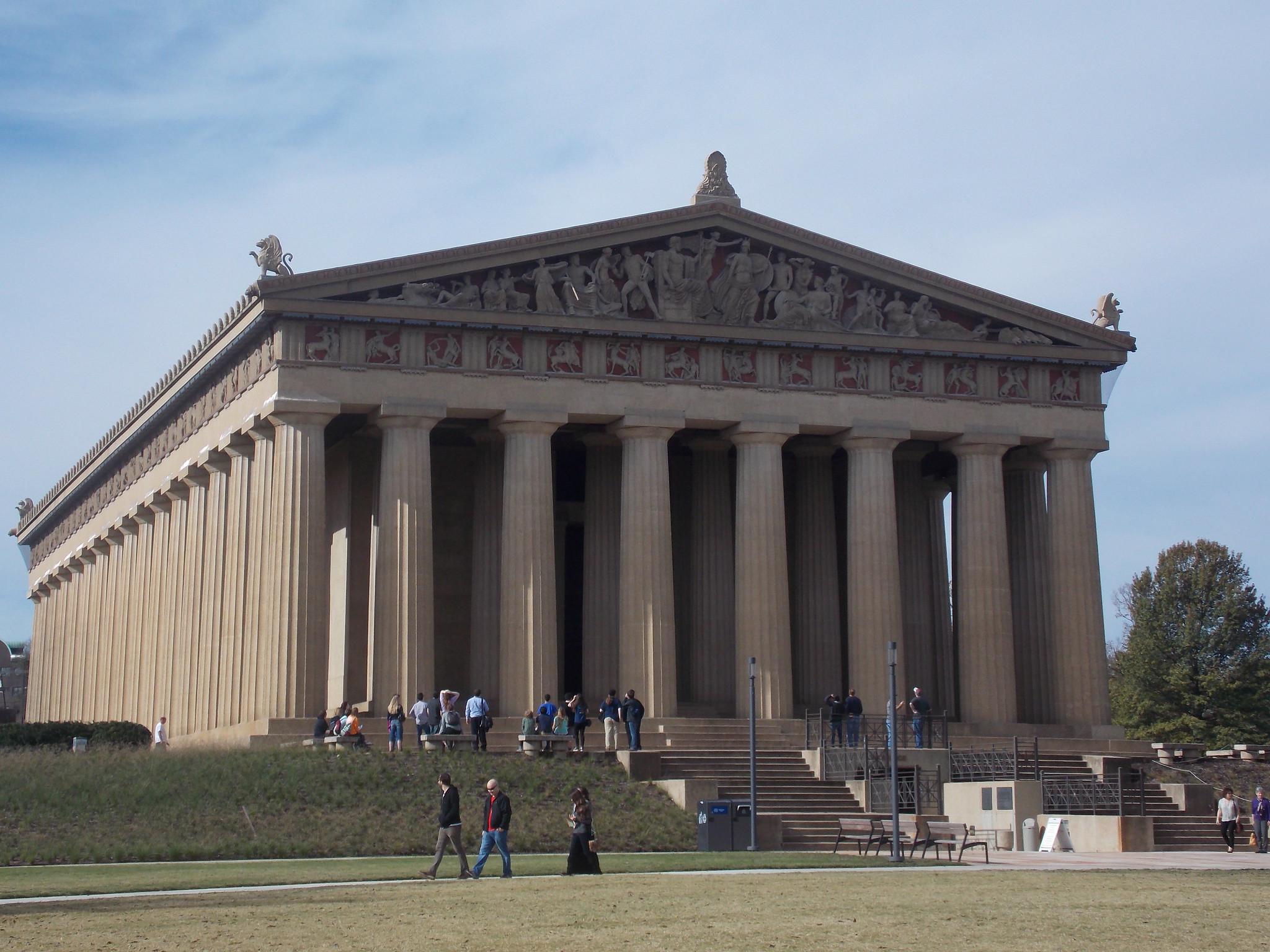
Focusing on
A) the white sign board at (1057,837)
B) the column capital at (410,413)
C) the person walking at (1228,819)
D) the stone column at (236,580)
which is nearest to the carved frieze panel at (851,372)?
the column capital at (410,413)

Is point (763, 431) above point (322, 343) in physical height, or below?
below

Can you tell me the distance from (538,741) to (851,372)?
58.5 feet

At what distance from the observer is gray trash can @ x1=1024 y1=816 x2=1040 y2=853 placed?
4369 cm

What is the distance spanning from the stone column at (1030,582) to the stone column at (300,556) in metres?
22.0

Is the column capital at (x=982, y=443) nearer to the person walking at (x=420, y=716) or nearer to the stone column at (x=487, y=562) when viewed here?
the stone column at (x=487, y=562)

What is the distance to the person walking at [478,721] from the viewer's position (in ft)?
158

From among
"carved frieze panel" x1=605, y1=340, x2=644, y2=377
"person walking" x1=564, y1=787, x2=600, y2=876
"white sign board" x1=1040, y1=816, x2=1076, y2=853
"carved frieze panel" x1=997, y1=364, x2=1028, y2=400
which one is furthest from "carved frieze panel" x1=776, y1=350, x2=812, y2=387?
"person walking" x1=564, y1=787, x2=600, y2=876

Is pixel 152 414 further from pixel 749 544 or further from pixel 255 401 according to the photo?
pixel 749 544

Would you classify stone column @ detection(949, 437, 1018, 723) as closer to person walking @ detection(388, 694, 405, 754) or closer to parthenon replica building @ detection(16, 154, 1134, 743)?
parthenon replica building @ detection(16, 154, 1134, 743)

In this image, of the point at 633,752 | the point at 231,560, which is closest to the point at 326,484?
the point at 231,560

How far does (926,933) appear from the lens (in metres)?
23.4

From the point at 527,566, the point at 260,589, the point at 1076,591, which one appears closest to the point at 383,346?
the point at 527,566

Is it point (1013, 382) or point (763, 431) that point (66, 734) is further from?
point (1013, 382)

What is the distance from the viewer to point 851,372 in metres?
59.9
